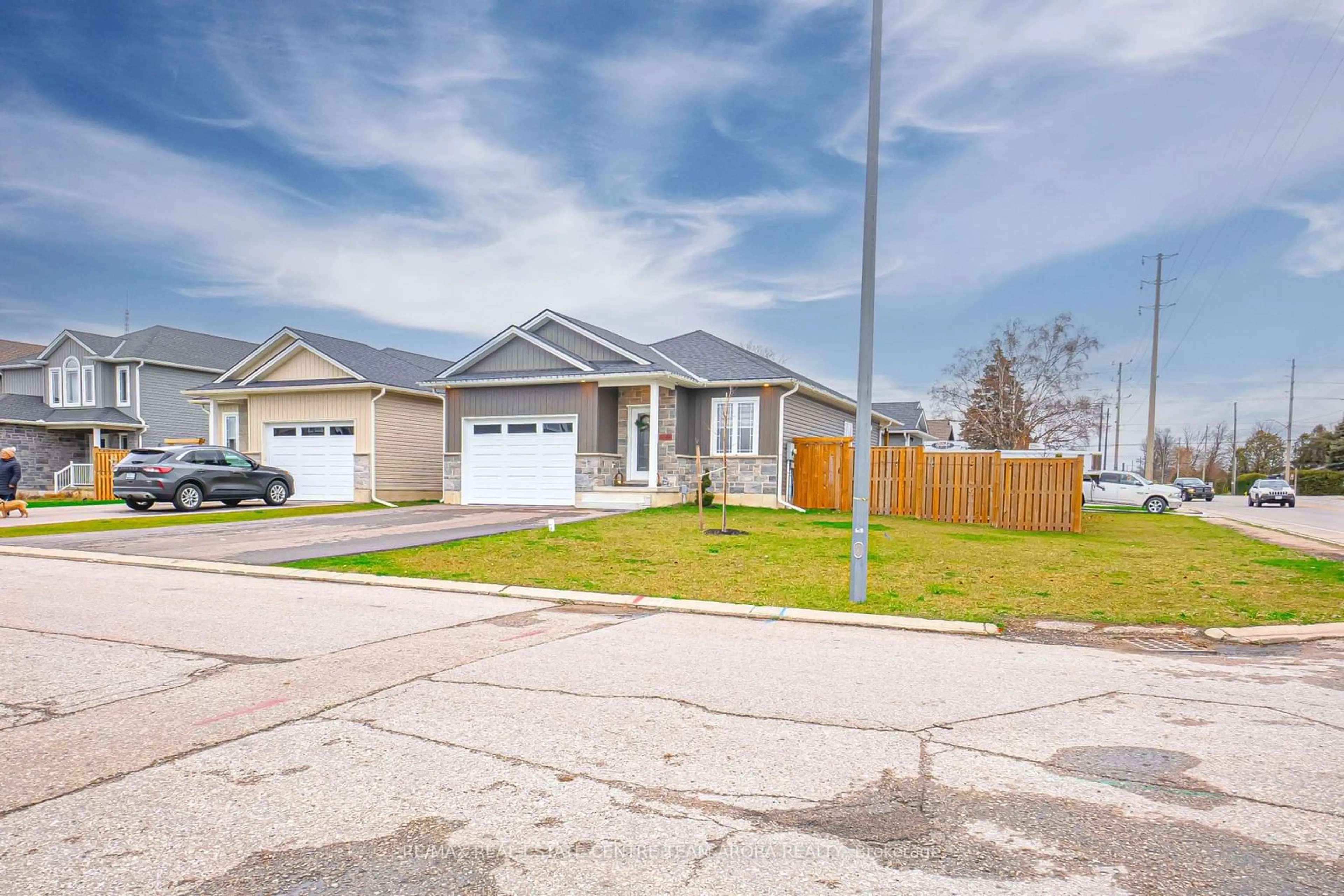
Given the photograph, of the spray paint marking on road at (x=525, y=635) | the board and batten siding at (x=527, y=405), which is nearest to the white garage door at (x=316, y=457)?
the board and batten siding at (x=527, y=405)

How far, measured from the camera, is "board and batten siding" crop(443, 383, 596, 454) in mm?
20531

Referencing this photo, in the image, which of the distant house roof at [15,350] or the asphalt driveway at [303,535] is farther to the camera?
the distant house roof at [15,350]

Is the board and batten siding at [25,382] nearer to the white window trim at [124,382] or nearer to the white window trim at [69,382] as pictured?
the white window trim at [69,382]

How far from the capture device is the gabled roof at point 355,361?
23.6m

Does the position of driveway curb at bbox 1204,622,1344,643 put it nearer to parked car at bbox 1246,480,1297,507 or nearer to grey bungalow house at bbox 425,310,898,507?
grey bungalow house at bbox 425,310,898,507

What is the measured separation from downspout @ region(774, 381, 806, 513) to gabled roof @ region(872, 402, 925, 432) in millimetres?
17205

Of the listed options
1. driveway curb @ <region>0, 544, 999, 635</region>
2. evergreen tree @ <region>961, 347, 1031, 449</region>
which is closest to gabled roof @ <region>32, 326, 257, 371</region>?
driveway curb @ <region>0, 544, 999, 635</region>

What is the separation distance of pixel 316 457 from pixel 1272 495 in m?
43.7

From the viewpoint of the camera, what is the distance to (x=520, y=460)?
21719mm

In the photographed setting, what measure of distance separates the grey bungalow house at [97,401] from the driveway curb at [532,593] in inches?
945

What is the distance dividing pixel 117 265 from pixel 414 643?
36.4m

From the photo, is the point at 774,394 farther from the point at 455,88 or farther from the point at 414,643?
the point at 414,643

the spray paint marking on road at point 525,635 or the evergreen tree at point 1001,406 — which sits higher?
the evergreen tree at point 1001,406

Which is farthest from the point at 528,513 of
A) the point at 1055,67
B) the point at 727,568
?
the point at 1055,67
